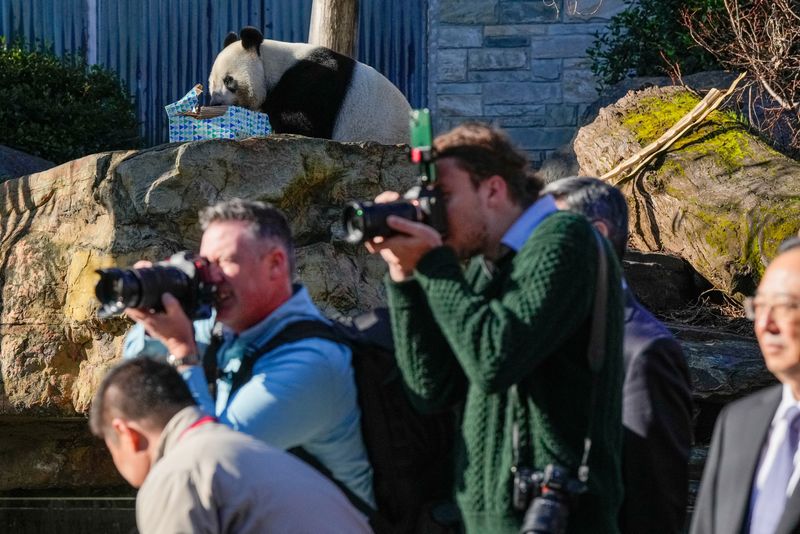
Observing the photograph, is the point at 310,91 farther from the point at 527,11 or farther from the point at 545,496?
the point at 545,496

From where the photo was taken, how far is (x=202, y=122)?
252 inches

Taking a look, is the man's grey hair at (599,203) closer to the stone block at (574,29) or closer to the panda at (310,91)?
the panda at (310,91)

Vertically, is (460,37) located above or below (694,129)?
above

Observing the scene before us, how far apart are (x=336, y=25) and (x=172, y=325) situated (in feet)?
20.9

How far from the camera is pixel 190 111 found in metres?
6.46

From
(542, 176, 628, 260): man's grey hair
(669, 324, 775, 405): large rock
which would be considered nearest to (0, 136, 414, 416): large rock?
(669, 324, 775, 405): large rock

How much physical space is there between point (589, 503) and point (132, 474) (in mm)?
969

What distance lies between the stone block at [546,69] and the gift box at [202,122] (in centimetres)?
490

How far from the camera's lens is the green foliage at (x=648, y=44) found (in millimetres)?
9641

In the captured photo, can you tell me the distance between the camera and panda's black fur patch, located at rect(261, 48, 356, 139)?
8.66 meters

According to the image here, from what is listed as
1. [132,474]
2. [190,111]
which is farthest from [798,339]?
[190,111]

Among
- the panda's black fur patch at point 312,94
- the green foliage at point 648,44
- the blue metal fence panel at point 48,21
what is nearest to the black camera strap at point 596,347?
the panda's black fur patch at point 312,94

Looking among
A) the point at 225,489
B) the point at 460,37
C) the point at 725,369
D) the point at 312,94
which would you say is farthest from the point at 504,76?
the point at 225,489

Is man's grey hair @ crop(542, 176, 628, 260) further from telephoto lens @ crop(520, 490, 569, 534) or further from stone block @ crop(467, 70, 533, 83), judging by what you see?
stone block @ crop(467, 70, 533, 83)
